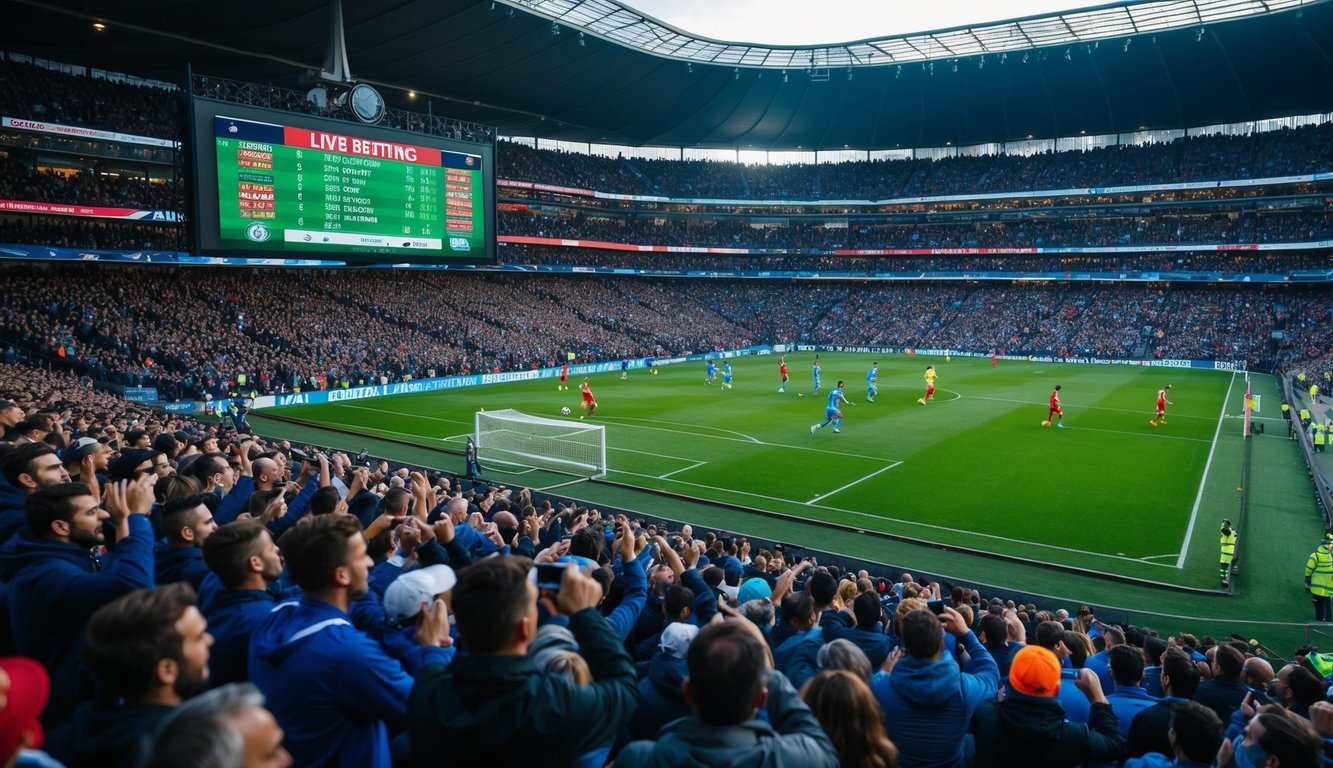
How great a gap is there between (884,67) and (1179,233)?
29.0 m

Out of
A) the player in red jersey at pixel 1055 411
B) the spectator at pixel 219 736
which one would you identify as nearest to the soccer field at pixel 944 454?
the player in red jersey at pixel 1055 411

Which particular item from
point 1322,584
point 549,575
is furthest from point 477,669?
point 1322,584

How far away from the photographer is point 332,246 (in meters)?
26.9

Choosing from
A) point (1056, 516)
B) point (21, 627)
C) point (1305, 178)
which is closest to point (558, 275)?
point (1056, 516)

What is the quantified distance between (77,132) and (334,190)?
20587mm

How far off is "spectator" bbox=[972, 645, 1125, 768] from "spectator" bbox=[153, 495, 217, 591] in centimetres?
470

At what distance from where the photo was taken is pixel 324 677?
324 centimetres

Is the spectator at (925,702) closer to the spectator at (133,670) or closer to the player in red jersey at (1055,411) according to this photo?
the spectator at (133,670)

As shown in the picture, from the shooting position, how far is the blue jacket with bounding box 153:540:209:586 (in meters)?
4.62

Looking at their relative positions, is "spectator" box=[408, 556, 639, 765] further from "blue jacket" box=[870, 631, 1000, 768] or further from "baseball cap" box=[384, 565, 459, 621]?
"blue jacket" box=[870, 631, 1000, 768]

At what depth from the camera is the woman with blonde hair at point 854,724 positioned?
10.0ft

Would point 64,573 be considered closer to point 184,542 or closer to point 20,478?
point 184,542

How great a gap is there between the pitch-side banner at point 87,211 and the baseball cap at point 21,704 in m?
38.0

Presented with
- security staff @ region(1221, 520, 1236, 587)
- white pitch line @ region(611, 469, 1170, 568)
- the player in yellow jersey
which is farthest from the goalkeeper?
the player in yellow jersey
